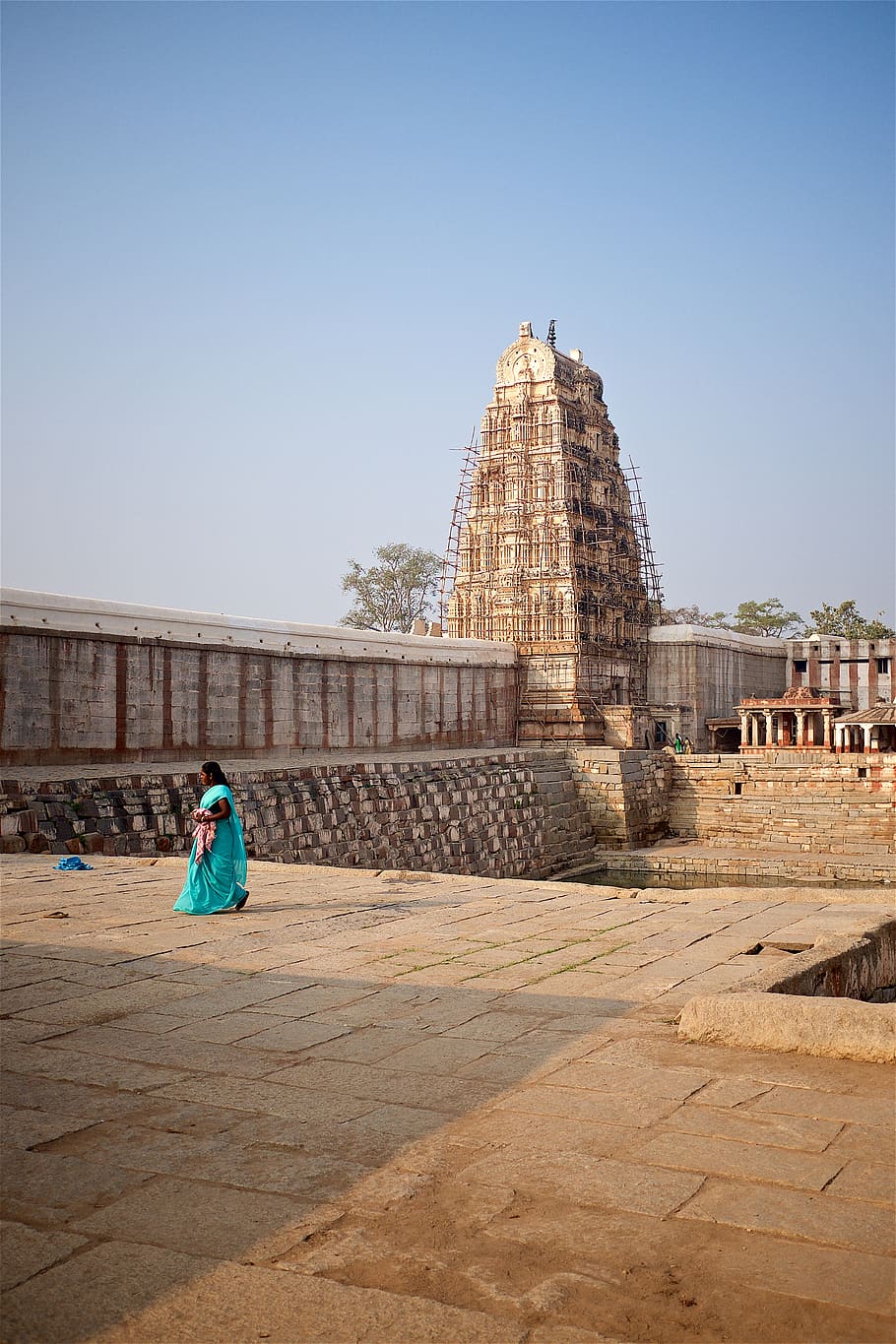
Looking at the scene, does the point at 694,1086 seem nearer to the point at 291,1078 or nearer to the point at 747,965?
the point at 291,1078

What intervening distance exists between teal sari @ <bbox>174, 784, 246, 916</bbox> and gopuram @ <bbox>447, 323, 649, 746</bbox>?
2372cm

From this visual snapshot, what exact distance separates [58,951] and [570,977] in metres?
2.92

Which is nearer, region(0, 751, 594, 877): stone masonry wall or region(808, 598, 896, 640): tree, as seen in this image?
region(0, 751, 594, 877): stone masonry wall

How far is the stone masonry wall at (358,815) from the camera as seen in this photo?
12.8 m

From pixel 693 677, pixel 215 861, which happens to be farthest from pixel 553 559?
pixel 215 861

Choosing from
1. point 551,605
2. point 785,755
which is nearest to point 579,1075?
point 785,755

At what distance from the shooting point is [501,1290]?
8.37 feet

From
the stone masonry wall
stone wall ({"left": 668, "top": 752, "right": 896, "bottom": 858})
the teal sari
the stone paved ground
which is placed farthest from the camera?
stone wall ({"left": 668, "top": 752, "right": 896, "bottom": 858})

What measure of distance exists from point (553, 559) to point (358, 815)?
15680 mm

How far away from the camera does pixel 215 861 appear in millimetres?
7777

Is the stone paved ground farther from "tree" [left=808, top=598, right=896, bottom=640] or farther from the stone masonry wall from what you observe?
"tree" [left=808, top=598, right=896, bottom=640]

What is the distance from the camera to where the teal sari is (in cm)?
769

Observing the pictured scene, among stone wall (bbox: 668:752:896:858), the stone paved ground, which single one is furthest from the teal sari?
stone wall (bbox: 668:752:896:858)

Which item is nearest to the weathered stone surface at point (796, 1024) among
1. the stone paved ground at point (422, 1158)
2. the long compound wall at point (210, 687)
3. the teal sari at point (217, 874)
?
the stone paved ground at point (422, 1158)
